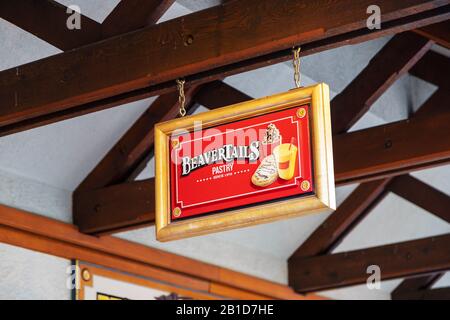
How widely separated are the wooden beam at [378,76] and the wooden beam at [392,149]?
198 mm

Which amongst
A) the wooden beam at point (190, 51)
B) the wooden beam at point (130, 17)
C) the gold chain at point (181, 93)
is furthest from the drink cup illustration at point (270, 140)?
the wooden beam at point (130, 17)

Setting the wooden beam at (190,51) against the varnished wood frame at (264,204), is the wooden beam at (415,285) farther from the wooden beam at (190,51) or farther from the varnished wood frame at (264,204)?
the varnished wood frame at (264,204)

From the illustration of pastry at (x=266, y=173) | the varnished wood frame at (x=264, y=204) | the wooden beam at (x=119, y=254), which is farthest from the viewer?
the wooden beam at (x=119, y=254)

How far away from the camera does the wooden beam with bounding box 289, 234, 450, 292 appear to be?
25.5 feet

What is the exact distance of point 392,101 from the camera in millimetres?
7789

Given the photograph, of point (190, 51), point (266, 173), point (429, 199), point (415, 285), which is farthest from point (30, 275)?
point (415, 285)

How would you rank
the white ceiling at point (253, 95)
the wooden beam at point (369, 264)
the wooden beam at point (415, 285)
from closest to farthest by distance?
the white ceiling at point (253, 95) < the wooden beam at point (369, 264) < the wooden beam at point (415, 285)

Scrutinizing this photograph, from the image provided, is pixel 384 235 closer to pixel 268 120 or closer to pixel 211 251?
pixel 211 251

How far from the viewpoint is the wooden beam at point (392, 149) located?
5.83m

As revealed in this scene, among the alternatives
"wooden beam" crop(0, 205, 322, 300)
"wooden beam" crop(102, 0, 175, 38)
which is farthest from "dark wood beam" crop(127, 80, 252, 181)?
"wooden beam" crop(102, 0, 175, 38)

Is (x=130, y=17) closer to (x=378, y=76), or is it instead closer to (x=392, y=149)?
(x=392, y=149)

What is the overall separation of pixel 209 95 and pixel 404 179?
7.42 feet

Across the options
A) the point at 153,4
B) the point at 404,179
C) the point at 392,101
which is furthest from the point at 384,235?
the point at 153,4

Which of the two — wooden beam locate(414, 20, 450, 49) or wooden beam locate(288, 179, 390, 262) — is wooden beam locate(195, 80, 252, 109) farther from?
wooden beam locate(288, 179, 390, 262)
